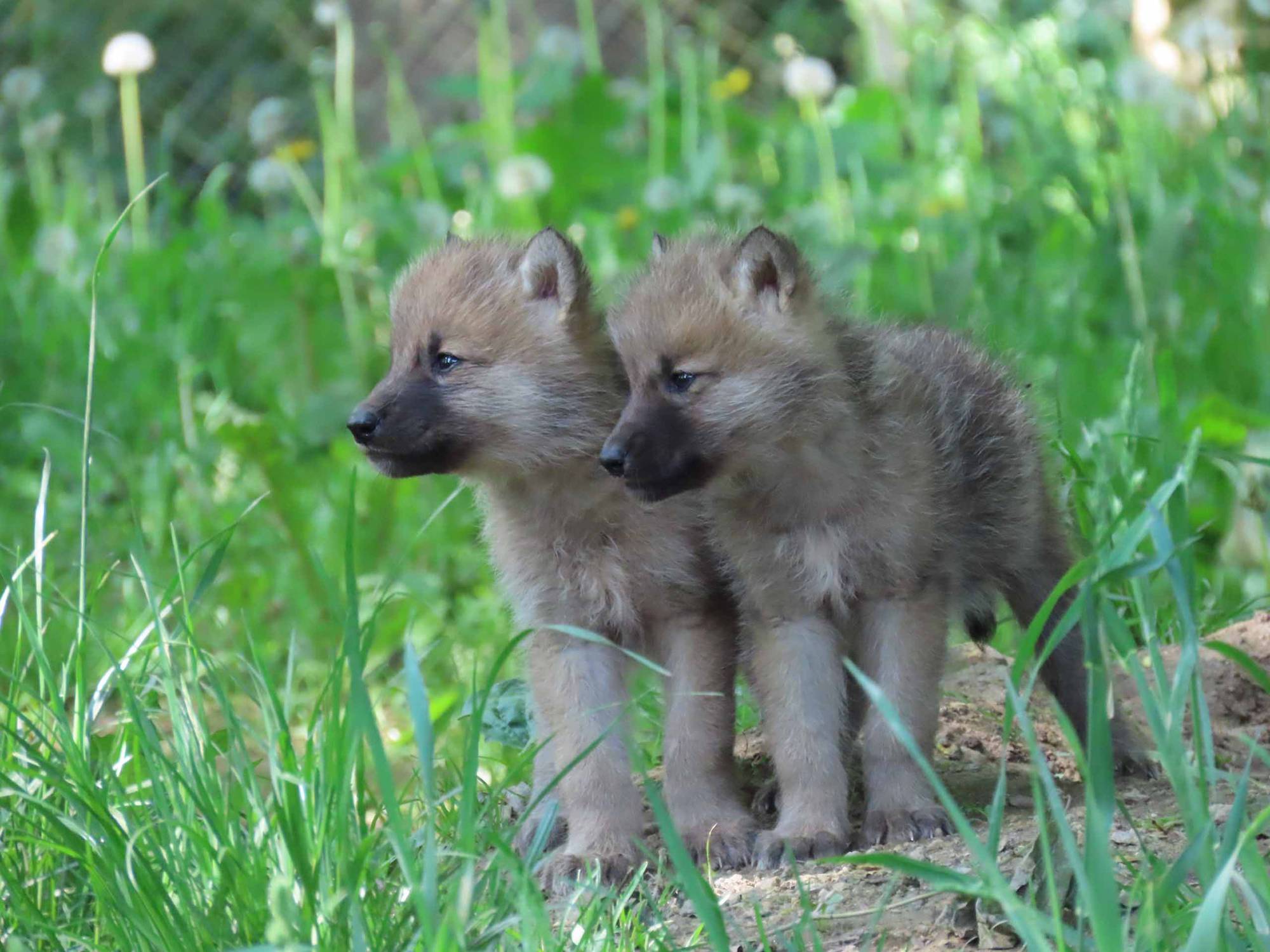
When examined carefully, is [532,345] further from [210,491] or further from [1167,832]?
[210,491]

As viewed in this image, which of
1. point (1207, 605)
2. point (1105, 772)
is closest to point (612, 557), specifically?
point (1105, 772)

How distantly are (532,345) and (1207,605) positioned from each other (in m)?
1.91

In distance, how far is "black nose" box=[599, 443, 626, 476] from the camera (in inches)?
118

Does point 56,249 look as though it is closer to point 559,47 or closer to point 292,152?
point 292,152

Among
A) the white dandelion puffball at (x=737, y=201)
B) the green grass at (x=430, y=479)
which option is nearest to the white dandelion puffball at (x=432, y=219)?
the green grass at (x=430, y=479)

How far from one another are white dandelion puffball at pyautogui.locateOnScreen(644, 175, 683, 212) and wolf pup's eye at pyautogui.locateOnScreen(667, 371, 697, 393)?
13.6 feet

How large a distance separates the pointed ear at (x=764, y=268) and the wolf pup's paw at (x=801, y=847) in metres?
0.98

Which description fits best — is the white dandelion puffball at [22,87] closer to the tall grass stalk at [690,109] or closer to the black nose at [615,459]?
the tall grass stalk at [690,109]

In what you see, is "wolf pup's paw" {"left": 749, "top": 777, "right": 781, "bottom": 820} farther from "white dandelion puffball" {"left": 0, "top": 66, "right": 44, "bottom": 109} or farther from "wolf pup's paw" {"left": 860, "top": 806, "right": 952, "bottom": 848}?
"white dandelion puffball" {"left": 0, "top": 66, "right": 44, "bottom": 109}

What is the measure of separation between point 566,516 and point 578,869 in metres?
0.70

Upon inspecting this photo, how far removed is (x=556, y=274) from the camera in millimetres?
3404

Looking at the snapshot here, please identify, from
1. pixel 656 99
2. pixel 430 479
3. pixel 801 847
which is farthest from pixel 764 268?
pixel 656 99

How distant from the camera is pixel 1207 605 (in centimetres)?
421

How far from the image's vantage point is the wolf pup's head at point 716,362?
3.05m
